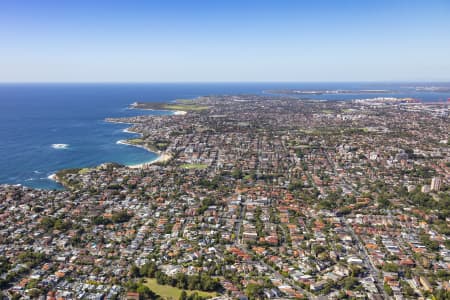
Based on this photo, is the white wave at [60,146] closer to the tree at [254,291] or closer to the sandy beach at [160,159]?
the sandy beach at [160,159]

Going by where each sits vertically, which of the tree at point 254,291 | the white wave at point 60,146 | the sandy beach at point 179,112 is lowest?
the tree at point 254,291

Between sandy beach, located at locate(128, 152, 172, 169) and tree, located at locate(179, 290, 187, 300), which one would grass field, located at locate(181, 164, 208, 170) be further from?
tree, located at locate(179, 290, 187, 300)

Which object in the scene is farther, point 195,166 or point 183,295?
point 195,166

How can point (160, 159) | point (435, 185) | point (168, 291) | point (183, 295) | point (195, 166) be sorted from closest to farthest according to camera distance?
1. point (183, 295)
2. point (168, 291)
3. point (435, 185)
4. point (195, 166)
5. point (160, 159)

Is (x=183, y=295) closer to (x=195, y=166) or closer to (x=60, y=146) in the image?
(x=195, y=166)

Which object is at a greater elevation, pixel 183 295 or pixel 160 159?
pixel 160 159

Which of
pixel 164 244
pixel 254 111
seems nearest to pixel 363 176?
pixel 164 244

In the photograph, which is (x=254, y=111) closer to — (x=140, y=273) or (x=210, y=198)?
(x=210, y=198)

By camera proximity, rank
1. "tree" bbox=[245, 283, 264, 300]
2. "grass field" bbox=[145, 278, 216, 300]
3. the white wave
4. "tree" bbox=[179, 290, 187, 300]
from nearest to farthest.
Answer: "tree" bbox=[179, 290, 187, 300]
"tree" bbox=[245, 283, 264, 300]
"grass field" bbox=[145, 278, 216, 300]
the white wave

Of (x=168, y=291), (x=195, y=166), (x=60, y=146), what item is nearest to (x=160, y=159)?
(x=195, y=166)

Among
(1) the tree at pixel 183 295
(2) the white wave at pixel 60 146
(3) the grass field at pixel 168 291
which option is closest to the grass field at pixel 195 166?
(2) the white wave at pixel 60 146

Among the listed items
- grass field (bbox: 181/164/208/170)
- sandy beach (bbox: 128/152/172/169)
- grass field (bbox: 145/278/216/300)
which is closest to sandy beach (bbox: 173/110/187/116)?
sandy beach (bbox: 128/152/172/169)
